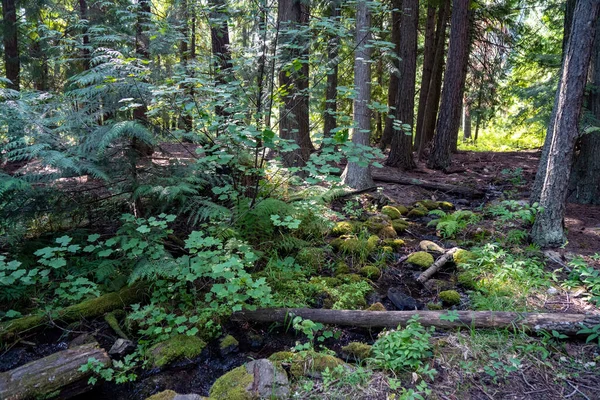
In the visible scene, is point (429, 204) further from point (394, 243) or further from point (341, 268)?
point (341, 268)

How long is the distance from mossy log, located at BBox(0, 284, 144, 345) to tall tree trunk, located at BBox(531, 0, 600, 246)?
17.6ft

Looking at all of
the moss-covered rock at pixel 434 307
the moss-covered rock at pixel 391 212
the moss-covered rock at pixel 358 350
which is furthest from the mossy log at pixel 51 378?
the moss-covered rock at pixel 391 212

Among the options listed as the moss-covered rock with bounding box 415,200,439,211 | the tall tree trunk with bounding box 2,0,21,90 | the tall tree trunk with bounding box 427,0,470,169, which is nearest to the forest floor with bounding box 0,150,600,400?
the moss-covered rock with bounding box 415,200,439,211

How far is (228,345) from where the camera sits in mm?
3467

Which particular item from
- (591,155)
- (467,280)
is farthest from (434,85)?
(467,280)

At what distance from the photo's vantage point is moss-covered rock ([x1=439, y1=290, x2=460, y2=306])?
13.2 ft

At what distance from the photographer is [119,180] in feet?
13.8

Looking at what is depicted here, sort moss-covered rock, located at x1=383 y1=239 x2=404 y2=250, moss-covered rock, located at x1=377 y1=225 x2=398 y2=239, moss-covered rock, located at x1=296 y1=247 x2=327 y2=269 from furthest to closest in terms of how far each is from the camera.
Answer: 1. moss-covered rock, located at x1=377 y1=225 x2=398 y2=239
2. moss-covered rock, located at x1=383 y1=239 x2=404 y2=250
3. moss-covered rock, located at x1=296 y1=247 x2=327 y2=269

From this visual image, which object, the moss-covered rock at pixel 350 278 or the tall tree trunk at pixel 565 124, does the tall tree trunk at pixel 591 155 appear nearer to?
the tall tree trunk at pixel 565 124

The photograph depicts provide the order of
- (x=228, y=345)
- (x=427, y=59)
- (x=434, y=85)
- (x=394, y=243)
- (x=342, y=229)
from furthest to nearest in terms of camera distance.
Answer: (x=434, y=85) → (x=427, y=59) → (x=342, y=229) → (x=394, y=243) → (x=228, y=345)

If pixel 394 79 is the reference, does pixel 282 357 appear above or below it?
below

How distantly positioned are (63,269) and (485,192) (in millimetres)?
8277

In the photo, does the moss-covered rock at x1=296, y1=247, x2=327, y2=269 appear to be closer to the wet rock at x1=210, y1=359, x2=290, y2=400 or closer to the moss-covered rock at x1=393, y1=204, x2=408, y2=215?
the wet rock at x1=210, y1=359, x2=290, y2=400

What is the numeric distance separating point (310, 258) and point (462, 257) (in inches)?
81.4
